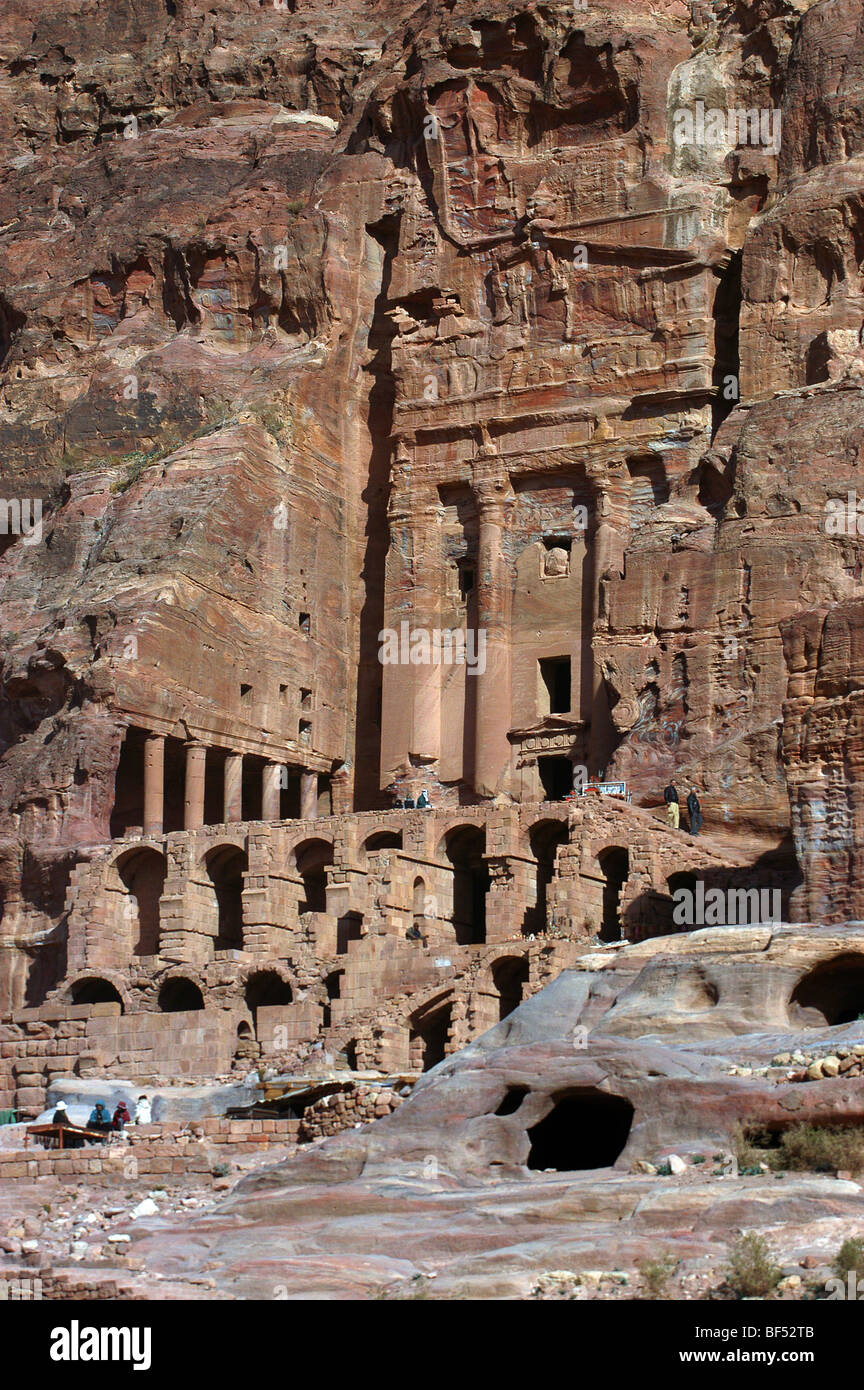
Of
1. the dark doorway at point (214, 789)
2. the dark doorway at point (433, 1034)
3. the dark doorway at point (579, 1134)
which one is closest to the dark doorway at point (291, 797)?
the dark doorway at point (214, 789)

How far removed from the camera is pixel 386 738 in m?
81.8

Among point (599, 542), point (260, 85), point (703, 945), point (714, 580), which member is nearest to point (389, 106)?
point (260, 85)

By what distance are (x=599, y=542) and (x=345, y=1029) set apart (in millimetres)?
22435

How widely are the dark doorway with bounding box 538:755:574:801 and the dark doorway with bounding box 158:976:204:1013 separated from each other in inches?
544

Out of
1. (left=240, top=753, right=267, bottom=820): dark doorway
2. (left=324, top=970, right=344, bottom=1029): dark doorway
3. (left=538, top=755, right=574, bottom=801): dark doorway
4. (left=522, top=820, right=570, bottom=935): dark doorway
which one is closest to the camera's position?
(left=324, top=970, right=344, bottom=1029): dark doorway

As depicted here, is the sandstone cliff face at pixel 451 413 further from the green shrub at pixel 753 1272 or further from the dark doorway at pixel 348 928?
the green shrub at pixel 753 1272

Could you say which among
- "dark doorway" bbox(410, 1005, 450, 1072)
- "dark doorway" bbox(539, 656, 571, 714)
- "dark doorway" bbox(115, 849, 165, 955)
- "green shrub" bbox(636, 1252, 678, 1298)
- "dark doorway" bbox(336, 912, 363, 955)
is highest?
"dark doorway" bbox(539, 656, 571, 714)

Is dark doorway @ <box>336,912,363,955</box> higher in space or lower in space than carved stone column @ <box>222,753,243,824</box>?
lower

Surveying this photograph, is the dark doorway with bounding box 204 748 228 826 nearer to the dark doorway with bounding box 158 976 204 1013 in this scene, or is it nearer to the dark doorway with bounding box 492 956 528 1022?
the dark doorway with bounding box 158 976 204 1013

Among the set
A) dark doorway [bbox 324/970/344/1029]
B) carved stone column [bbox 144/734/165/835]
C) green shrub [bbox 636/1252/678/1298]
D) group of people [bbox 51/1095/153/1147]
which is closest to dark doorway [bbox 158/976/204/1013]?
dark doorway [bbox 324/970/344/1029]

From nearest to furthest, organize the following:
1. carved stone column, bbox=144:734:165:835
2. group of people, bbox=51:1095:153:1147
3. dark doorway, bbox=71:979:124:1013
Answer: group of people, bbox=51:1095:153:1147
dark doorway, bbox=71:979:124:1013
carved stone column, bbox=144:734:165:835

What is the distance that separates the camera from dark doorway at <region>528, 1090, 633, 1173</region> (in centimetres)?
4641
